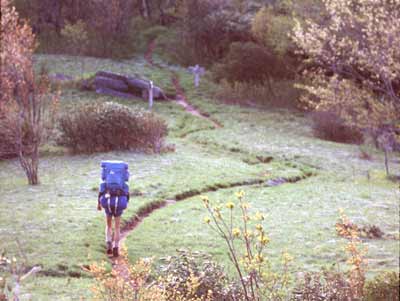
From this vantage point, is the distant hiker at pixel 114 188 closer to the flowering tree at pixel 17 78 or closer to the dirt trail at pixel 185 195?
the dirt trail at pixel 185 195

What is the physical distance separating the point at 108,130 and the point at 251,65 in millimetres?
20491

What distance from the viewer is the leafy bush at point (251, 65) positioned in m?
47.0

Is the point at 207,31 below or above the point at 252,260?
above

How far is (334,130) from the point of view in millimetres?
38281

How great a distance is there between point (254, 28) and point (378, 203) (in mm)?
28471

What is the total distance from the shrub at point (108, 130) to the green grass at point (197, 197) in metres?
0.97

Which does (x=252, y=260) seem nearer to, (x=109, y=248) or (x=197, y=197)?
(x=109, y=248)

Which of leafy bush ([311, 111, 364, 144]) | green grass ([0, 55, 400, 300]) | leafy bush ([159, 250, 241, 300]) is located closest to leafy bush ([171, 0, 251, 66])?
green grass ([0, 55, 400, 300])

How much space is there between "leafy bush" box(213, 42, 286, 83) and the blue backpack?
34.5 metres

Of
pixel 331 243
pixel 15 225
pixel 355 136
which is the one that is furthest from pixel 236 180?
pixel 355 136

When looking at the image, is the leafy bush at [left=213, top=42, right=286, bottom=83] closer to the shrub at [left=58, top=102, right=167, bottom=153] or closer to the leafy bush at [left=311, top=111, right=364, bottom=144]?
the leafy bush at [left=311, top=111, right=364, bottom=144]

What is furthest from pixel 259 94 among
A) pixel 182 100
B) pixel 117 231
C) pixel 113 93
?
pixel 117 231

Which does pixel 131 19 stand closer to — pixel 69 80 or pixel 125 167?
pixel 69 80

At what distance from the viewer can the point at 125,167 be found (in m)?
13.4
